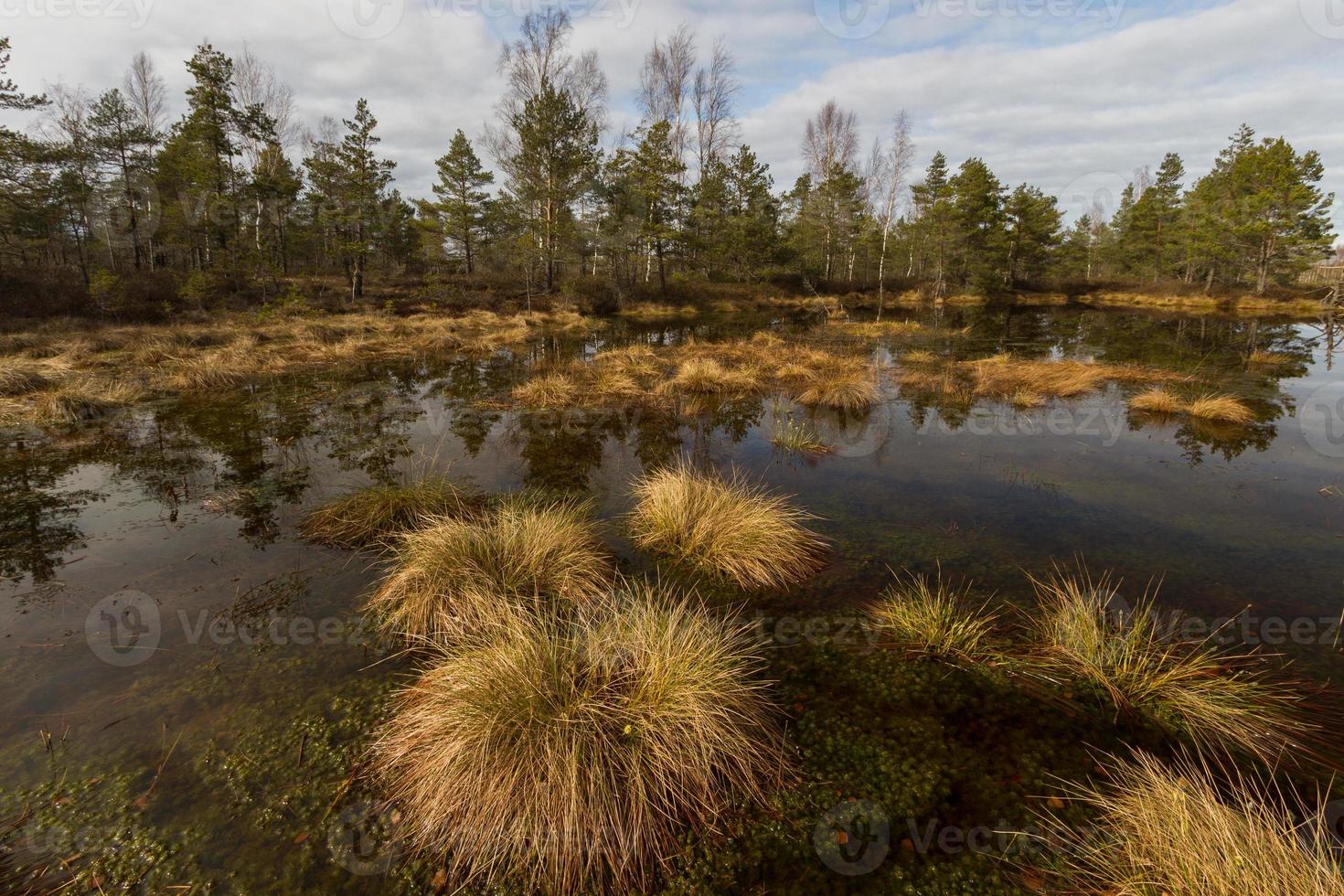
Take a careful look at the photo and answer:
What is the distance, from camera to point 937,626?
386cm

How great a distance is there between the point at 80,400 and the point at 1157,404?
2112 cm

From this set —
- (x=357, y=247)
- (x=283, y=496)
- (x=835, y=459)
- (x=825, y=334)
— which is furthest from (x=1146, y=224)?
(x=283, y=496)

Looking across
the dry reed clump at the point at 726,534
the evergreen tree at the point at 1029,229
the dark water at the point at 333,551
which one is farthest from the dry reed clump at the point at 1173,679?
the evergreen tree at the point at 1029,229

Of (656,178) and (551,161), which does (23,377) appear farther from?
(656,178)

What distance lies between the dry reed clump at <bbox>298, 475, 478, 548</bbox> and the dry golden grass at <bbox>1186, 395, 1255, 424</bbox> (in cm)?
1298

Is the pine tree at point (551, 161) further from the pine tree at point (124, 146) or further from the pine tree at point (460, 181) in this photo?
the pine tree at point (124, 146)

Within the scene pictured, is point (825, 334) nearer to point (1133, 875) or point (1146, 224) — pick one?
point (1133, 875)

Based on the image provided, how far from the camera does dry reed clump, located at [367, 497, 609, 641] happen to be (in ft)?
13.4

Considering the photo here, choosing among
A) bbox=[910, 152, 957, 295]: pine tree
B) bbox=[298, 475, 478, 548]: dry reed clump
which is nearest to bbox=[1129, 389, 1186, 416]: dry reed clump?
bbox=[298, 475, 478, 548]: dry reed clump

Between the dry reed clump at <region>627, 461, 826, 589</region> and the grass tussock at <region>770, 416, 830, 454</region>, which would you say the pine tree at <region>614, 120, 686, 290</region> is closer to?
the grass tussock at <region>770, 416, 830, 454</region>

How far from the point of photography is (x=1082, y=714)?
10.7 ft

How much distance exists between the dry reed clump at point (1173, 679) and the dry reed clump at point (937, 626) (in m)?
0.35

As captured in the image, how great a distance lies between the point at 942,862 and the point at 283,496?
294 inches

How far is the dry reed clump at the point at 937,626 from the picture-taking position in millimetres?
3783
